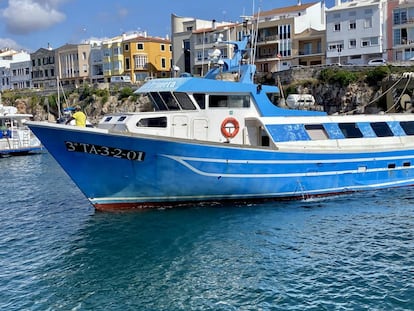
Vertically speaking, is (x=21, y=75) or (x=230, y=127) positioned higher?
(x=21, y=75)

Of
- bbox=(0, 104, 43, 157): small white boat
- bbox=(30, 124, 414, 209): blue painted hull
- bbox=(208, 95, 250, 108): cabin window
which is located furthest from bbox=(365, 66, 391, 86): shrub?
bbox=(208, 95, 250, 108): cabin window

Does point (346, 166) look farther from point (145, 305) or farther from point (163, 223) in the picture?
point (145, 305)

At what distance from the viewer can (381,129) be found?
21719 millimetres

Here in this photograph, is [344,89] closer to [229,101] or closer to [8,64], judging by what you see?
[229,101]

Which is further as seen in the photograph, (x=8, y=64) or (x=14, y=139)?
(x=8, y=64)

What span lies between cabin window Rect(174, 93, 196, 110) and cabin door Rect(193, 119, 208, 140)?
542mm

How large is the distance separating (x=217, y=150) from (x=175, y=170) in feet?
5.25

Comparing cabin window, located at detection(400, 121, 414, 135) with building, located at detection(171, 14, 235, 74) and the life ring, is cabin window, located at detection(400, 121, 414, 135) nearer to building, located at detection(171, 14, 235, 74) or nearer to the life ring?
the life ring

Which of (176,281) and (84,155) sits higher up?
(84,155)

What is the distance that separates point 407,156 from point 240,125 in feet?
25.1

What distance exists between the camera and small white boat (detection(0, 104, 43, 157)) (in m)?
49.9

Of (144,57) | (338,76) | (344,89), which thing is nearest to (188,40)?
(144,57)

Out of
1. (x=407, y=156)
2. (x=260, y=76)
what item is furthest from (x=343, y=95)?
(x=407, y=156)

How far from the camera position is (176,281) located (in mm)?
11492
